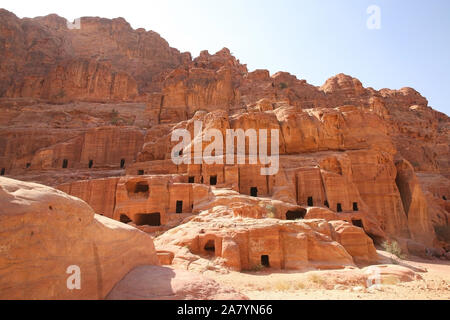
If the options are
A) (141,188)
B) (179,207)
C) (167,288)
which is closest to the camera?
(167,288)

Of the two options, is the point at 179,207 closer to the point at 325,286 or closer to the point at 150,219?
the point at 150,219

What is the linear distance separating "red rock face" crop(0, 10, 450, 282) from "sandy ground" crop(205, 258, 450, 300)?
2.31 meters

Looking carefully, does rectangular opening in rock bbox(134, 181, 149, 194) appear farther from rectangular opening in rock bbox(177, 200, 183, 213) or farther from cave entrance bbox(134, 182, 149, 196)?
rectangular opening in rock bbox(177, 200, 183, 213)

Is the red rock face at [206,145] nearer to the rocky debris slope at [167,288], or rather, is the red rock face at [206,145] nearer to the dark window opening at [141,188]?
the dark window opening at [141,188]

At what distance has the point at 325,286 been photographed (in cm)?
1165

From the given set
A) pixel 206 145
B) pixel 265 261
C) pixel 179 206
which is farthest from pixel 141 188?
pixel 265 261

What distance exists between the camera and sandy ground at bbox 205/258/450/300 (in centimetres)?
929

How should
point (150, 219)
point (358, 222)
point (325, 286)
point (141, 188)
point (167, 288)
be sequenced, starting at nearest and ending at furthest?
point (167, 288) → point (325, 286) → point (150, 219) → point (358, 222) → point (141, 188)

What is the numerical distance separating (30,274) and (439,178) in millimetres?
55425

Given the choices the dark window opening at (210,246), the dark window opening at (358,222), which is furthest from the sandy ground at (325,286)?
the dark window opening at (358,222)

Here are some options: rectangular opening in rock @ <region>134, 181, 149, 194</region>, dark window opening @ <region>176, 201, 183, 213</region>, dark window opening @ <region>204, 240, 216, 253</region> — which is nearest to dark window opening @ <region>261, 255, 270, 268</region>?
dark window opening @ <region>204, 240, 216, 253</region>

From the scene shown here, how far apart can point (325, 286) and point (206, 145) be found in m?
20.7

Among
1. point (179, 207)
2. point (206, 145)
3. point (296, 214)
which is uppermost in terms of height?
point (206, 145)
